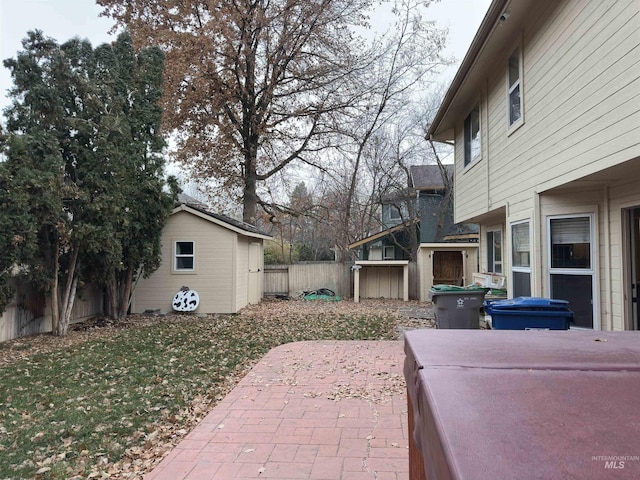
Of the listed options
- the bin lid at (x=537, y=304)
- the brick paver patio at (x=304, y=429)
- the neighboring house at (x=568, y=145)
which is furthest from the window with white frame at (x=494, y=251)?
the brick paver patio at (x=304, y=429)

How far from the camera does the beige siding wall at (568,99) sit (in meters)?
4.03

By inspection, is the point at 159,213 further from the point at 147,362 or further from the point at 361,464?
the point at 361,464

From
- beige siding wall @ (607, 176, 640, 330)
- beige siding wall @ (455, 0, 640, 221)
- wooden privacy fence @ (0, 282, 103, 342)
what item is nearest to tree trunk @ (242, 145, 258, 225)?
wooden privacy fence @ (0, 282, 103, 342)

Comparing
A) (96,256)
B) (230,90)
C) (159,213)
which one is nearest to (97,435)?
(96,256)

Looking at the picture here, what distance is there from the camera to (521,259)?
7.17m

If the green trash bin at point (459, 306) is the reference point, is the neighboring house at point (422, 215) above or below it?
above

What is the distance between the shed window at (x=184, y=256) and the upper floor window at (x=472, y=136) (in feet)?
27.7

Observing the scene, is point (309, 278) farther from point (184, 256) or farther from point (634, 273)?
point (634, 273)

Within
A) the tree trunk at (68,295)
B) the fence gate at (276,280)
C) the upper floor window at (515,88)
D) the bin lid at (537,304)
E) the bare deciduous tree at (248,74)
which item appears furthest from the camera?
the fence gate at (276,280)

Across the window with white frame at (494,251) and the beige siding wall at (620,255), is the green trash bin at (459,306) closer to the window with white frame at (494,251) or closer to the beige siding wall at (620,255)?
the beige siding wall at (620,255)

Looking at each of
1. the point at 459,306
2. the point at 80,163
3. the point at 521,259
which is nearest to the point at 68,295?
the point at 80,163

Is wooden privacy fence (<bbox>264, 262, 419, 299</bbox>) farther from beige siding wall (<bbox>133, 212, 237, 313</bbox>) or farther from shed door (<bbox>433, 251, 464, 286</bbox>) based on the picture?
beige siding wall (<bbox>133, 212, 237, 313</bbox>)

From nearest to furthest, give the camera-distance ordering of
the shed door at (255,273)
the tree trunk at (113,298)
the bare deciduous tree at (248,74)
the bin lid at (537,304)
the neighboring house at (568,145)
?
the neighboring house at (568,145) → the bin lid at (537,304) → the tree trunk at (113,298) → the shed door at (255,273) → the bare deciduous tree at (248,74)

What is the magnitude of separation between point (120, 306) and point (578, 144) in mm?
11215
